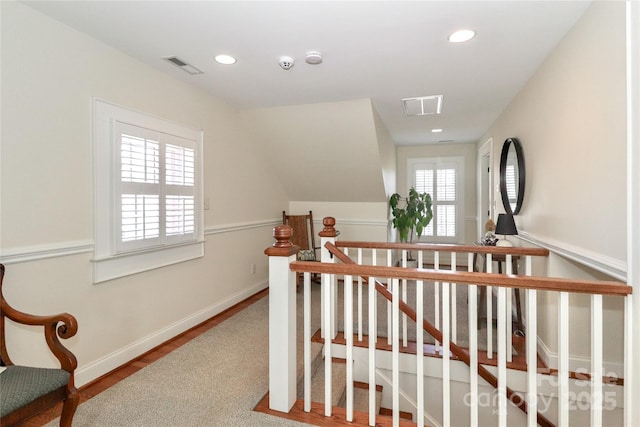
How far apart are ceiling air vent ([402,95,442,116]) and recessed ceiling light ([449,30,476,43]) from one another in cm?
112

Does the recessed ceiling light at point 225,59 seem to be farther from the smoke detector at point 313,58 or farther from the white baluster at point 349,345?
the white baluster at point 349,345

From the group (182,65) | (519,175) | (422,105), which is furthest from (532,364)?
(182,65)

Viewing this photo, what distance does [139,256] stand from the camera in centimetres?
252

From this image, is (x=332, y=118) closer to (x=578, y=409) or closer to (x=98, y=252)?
(x=98, y=252)

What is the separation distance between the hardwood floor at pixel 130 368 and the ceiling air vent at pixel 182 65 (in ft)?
7.46

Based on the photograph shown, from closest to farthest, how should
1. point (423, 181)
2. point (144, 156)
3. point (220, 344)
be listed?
1. point (144, 156)
2. point (220, 344)
3. point (423, 181)

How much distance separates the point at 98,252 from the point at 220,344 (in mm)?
1182

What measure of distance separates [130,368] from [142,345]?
8.6 inches

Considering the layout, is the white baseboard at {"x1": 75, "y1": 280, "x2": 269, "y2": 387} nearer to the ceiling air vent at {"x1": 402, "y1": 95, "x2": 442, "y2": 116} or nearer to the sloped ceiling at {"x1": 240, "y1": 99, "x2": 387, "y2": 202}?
the sloped ceiling at {"x1": 240, "y1": 99, "x2": 387, "y2": 202}

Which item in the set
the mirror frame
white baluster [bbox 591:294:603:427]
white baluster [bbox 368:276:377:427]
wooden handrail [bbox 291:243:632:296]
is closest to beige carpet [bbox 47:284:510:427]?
white baluster [bbox 368:276:377:427]

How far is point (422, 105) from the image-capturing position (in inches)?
140

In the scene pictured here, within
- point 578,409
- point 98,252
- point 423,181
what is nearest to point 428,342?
point 578,409

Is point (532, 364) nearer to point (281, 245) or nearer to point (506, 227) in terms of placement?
point (281, 245)

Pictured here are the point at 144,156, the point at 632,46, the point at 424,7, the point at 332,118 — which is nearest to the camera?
the point at 632,46
